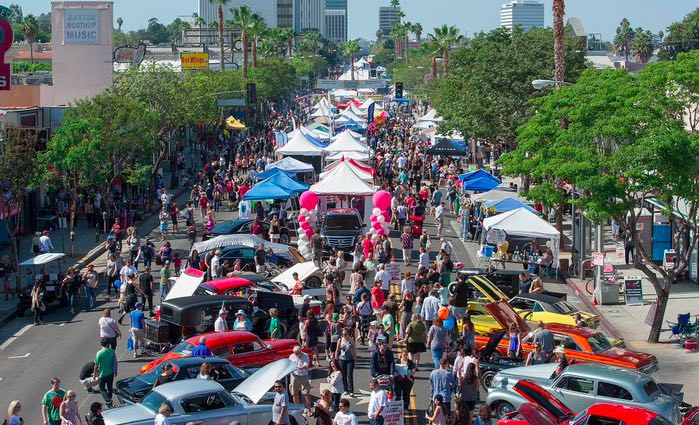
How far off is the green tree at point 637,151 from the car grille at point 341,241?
352 inches

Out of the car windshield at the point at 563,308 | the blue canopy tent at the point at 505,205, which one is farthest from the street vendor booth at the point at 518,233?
the car windshield at the point at 563,308

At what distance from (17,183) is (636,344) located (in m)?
21.5

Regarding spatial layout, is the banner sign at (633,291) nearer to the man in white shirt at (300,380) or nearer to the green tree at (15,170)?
the man in white shirt at (300,380)

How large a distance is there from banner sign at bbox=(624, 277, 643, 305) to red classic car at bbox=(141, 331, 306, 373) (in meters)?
13.2

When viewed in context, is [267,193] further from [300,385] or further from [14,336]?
[300,385]

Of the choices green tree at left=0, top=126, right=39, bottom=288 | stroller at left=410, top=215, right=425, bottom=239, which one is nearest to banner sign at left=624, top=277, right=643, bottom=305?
stroller at left=410, top=215, right=425, bottom=239

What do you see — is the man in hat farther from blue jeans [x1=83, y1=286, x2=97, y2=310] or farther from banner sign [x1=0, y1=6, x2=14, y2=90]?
banner sign [x1=0, y1=6, x2=14, y2=90]

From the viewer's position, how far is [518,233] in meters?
A: 36.2

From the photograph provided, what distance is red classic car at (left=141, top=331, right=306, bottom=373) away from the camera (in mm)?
21848

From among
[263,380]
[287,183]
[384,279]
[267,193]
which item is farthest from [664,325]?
[287,183]

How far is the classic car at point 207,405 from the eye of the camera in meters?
17.4

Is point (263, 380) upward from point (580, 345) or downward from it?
upward

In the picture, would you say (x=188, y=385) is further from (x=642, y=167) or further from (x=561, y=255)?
(x=561, y=255)

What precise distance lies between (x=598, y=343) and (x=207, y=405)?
374 inches
